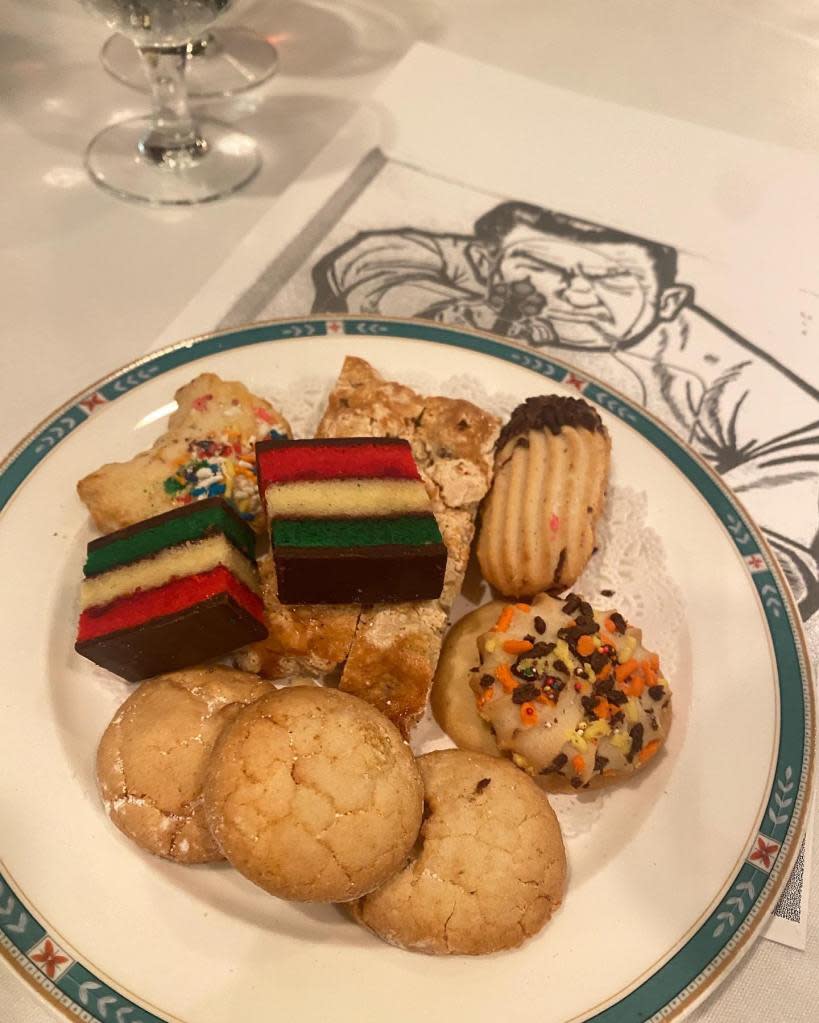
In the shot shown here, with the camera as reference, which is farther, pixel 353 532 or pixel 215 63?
pixel 215 63

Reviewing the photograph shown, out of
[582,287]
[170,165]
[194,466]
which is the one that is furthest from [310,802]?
[170,165]

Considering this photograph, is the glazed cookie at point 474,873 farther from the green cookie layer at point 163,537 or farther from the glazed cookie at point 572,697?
the green cookie layer at point 163,537

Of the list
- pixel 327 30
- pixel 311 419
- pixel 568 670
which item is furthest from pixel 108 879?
pixel 327 30

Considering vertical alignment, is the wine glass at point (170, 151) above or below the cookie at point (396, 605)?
above

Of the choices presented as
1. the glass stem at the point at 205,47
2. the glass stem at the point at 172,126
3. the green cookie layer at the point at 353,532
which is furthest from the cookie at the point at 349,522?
the glass stem at the point at 205,47

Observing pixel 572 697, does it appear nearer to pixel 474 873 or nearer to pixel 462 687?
pixel 462 687

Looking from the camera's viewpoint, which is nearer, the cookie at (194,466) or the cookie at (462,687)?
the cookie at (462,687)

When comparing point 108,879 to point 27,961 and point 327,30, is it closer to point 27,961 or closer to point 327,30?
point 27,961
